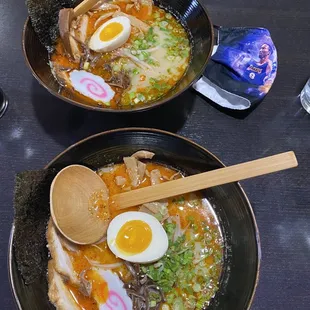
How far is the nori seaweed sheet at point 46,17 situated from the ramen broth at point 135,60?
7 cm

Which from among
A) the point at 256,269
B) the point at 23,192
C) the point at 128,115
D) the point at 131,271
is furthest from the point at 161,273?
the point at 128,115

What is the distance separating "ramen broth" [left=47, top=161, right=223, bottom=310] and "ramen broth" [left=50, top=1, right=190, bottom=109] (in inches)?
16.7

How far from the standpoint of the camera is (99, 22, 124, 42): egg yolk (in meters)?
2.06

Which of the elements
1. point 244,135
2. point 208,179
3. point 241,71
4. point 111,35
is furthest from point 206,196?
point 111,35

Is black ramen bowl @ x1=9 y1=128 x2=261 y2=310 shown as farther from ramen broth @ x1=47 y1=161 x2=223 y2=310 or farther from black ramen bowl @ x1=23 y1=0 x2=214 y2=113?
black ramen bowl @ x1=23 y1=0 x2=214 y2=113

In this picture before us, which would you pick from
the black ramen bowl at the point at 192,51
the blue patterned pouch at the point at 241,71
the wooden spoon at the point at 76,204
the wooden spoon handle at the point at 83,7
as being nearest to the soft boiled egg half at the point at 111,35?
the wooden spoon handle at the point at 83,7

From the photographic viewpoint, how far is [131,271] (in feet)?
5.09

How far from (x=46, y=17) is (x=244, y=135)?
1.09 metres

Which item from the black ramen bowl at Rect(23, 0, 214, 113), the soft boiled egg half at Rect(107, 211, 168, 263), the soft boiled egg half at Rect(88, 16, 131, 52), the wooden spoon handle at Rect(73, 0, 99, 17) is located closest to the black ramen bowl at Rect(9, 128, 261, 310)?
the black ramen bowl at Rect(23, 0, 214, 113)

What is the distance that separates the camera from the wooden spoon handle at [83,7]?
2.09 meters

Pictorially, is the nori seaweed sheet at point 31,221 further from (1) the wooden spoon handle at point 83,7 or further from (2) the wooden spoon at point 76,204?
(1) the wooden spoon handle at point 83,7

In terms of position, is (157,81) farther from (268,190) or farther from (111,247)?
(111,247)

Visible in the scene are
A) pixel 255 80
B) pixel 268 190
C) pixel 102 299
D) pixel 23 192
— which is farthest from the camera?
pixel 255 80

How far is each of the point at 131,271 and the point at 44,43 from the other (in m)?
1.17
